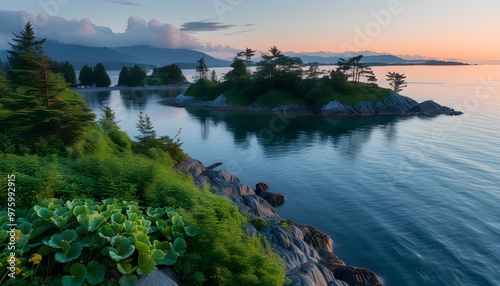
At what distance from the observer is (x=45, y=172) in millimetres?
11109

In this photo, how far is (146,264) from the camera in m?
7.79

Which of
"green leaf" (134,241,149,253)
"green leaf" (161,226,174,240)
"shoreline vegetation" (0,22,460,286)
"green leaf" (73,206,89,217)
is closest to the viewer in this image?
"shoreline vegetation" (0,22,460,286)

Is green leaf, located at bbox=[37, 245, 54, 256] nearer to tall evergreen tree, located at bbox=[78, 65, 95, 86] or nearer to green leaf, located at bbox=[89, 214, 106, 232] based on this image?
green leaf, located at bbox=[89, 214, 106, 232]

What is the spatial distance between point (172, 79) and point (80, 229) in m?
188

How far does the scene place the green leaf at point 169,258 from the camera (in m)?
8.31

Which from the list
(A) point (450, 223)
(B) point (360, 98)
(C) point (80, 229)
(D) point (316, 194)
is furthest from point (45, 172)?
(B) point (360, 98)

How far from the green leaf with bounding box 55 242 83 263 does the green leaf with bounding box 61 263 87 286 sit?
228 mm

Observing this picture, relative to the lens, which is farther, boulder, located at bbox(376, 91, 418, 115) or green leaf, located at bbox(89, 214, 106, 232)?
boulder, located at bbox(376, 91, 418, 115)

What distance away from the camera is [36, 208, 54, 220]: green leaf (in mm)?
8280

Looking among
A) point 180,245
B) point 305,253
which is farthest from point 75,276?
point 305,253

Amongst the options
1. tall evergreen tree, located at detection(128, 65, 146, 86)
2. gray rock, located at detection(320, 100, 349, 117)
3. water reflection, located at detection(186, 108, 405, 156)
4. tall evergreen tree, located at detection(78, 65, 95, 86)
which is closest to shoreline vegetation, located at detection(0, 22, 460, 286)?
water reflection, located at detection(186, 108, 405, 156)

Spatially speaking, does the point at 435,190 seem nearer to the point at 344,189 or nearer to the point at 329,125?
the point at 344,189

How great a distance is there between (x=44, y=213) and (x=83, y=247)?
1.57m

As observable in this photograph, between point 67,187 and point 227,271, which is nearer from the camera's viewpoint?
point 227,271
